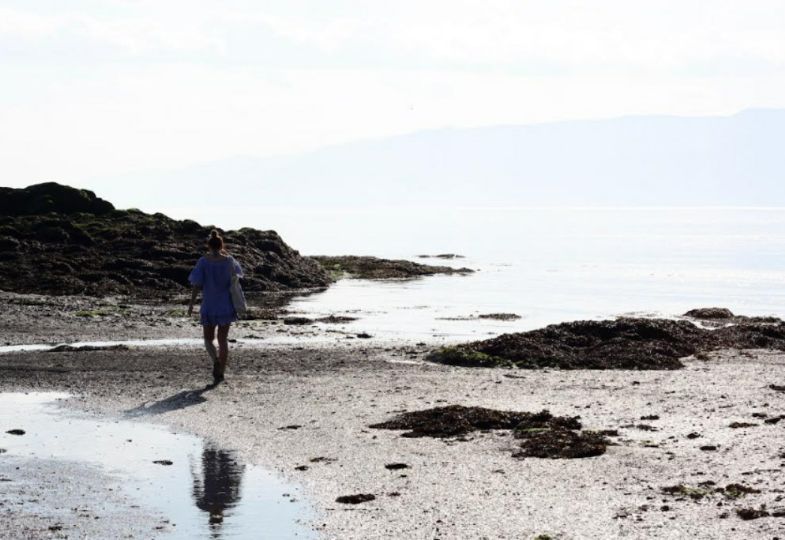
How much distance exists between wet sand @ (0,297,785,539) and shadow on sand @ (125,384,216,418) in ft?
0.09

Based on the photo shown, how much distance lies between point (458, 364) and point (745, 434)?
938cm

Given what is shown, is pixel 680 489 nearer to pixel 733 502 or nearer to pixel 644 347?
pixel 733 502

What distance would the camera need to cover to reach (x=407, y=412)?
16062mm

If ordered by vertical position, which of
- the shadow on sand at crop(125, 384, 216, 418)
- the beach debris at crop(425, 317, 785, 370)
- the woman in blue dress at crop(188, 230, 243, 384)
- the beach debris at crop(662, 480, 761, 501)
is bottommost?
the beach debris at crop(662, 480, 761, 501)

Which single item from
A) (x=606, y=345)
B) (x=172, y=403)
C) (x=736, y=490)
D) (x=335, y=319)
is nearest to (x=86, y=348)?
(x=172, y=403)

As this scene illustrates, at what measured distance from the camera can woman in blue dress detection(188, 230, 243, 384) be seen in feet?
64.1

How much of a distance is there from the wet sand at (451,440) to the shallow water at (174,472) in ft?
1.11

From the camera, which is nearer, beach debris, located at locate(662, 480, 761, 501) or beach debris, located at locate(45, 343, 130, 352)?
beach debris, located at locate(662, 480, 761, 501)

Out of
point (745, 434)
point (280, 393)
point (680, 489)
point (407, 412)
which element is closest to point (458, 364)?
point (280, 393)

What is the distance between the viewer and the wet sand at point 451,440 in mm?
10438

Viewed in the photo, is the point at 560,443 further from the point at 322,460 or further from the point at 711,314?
the point at 711,314

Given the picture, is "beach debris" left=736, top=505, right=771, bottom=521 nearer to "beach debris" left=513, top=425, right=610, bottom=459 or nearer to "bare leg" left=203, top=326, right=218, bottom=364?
"beach debris" left=513, top=425, right=610, bottom=459

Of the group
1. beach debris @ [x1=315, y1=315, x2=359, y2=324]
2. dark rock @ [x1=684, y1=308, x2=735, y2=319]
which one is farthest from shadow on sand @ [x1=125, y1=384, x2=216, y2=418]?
dark rock @ [x1=684, y1=308, x2=735, y2=319]

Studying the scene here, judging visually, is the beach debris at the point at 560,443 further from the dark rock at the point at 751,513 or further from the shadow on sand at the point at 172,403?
the shadow on sand at the point at 172,403
